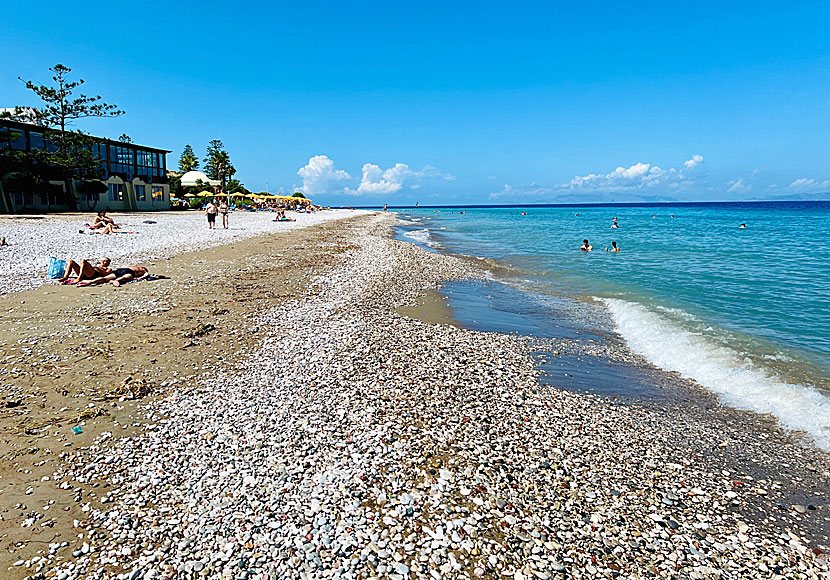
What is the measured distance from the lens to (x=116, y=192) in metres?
52.8

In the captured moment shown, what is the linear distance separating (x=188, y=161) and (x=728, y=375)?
120715 mm

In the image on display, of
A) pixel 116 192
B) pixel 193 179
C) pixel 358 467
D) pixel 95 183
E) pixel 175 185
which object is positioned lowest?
pixel 358 467

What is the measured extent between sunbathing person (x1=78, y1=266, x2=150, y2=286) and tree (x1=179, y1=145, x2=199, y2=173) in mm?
106513

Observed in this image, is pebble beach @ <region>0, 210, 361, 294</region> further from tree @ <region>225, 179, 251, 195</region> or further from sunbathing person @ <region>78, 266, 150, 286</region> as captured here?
tree @ <region>225, 179, 251, 195</region>

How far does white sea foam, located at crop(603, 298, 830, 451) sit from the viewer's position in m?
7.84

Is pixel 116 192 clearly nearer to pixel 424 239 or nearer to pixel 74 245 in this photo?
pixel 424 239

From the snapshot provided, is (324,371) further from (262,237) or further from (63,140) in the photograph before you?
(63,140)

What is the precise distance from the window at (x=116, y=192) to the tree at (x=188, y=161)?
59768 millimetres

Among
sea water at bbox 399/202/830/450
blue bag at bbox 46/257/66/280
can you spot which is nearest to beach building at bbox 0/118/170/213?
blue bag at bbox 46/257/66/280

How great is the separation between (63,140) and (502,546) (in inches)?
2221

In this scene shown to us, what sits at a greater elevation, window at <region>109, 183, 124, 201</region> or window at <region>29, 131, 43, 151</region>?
window at <region>29, 131, 43, 151</region>

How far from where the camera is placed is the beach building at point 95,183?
41094mm

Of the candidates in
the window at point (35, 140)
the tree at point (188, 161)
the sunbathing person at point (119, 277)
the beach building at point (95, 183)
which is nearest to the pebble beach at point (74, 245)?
the sunbathing person at point (119, 277)

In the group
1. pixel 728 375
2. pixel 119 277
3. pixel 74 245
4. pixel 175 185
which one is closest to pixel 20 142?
pixel 175 185
